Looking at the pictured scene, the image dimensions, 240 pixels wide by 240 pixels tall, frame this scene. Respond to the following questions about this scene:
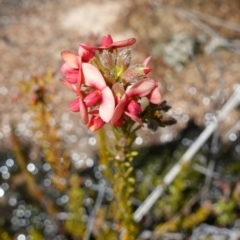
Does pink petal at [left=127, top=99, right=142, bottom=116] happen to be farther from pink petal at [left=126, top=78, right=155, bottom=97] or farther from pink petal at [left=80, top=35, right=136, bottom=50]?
pink petal at [left=80, top=35, right=136, bottom=50]

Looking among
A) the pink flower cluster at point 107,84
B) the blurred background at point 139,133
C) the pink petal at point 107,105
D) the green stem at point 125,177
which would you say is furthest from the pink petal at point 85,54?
the blurred background at point 139,133

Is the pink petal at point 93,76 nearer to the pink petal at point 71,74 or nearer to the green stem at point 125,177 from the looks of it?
the pink petal at point 71,74

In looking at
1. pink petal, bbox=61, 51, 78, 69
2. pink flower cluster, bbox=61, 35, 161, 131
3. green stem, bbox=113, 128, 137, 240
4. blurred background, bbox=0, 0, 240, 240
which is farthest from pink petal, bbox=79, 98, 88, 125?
blurred background, bbox=0, 0, 240, 240

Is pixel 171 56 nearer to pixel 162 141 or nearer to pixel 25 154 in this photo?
pixel 162 141

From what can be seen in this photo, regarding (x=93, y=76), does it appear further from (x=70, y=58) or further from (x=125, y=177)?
(x=125, y=177)

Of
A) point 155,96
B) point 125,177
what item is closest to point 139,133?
point 125,177

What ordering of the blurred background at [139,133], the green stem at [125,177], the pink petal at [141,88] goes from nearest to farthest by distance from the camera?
the pink petal at [141,88] < the green stem at [125,177] < the blurred background at [139,133]
